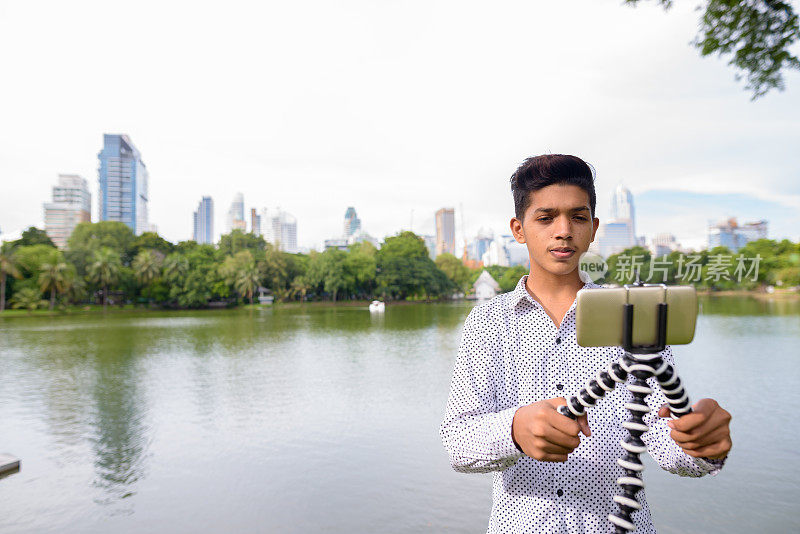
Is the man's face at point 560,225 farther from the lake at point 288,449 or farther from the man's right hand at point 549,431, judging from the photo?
the lake at point 288,449

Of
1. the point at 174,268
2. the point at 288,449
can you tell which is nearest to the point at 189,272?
the point at 174,268

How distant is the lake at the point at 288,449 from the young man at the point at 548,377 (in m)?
4.26

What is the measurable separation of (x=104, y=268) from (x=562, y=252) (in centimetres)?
5366

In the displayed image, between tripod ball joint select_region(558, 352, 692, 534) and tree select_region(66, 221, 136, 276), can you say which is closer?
tripod ball joint select_region(558, 352, 692, 534)

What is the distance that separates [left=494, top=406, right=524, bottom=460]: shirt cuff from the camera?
3.92 feet

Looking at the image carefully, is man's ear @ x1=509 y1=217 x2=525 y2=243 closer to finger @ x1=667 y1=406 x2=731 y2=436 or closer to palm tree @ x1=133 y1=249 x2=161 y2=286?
finger @ x1=667 y1=406 x2=731 y2=436

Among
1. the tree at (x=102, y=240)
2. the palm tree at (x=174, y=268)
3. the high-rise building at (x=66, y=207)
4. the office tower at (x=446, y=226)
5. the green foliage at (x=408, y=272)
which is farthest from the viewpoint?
the office tower at (x=446, y=226)

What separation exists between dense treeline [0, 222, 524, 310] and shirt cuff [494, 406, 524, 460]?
5061 cm

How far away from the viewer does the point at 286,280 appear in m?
59.1

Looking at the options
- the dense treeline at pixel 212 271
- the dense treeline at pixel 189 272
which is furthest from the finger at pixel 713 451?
the dense treeline at pixel 189 272

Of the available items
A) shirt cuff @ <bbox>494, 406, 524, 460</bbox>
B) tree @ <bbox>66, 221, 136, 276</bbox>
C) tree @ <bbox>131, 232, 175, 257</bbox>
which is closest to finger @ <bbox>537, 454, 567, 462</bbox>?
shirt cuff @ <bbox>494, 406, 524, 460</bbox>

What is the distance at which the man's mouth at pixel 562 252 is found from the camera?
138 cm

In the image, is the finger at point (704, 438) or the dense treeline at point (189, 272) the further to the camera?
the dense treeline at point (189, 272)

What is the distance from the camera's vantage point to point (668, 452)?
1.32 metres
